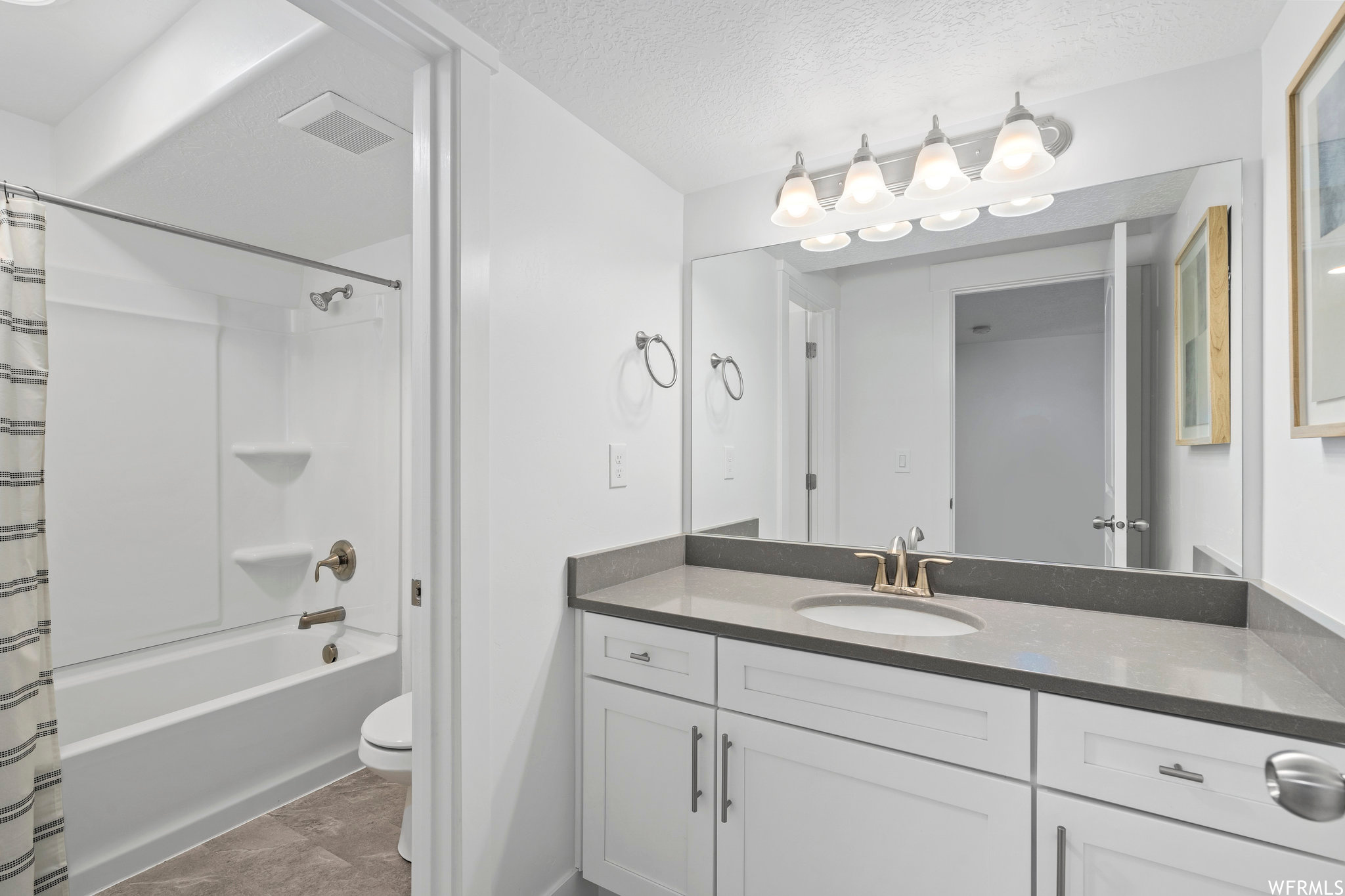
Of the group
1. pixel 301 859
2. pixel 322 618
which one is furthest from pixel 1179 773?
pixel 322 618

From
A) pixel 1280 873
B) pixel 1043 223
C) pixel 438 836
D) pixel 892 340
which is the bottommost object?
pixel 438 836

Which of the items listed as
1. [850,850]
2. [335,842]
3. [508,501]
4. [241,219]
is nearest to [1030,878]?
[850,850]

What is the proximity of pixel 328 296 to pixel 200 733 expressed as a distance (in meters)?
1.77

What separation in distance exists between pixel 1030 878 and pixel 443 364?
150 cm

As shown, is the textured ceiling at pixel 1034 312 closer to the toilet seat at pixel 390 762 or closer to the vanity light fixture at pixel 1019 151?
the vanity light fixture at pixel 1019 151

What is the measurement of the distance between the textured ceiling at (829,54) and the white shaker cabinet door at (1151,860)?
5.05ft

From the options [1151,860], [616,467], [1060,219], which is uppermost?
[1060,219]

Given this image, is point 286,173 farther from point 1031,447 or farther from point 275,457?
point 1031,447

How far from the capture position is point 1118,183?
1.51 meters

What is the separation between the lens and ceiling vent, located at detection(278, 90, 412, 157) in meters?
1.58

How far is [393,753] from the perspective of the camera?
1.77 m

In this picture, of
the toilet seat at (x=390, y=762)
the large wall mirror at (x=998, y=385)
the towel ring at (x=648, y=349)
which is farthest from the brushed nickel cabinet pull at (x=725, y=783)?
the towel ring at (x=648, y=349)

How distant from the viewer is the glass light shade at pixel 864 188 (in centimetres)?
168

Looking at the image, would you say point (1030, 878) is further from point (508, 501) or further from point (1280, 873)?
point (508, 501)
